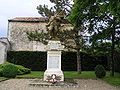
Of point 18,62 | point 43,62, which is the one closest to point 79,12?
point 43,62

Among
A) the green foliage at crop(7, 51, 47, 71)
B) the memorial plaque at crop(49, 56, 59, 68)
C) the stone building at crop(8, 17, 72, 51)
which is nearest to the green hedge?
the green foliage at crop(7, 51, 47, 71)

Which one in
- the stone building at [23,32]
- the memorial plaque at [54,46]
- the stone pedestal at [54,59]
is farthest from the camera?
the stone building at [23,32]

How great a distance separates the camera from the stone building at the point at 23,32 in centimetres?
2833

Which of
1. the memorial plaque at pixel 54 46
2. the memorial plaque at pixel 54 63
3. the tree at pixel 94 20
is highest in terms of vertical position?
the tree at pixel 94 20

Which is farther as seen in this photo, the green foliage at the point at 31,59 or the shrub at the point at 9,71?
the green foliage at the point at 31,59

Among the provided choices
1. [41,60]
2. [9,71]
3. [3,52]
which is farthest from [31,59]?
[9,71]

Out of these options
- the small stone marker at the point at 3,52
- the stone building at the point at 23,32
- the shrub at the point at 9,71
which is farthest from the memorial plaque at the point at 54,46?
the stone building at the point at 23,32

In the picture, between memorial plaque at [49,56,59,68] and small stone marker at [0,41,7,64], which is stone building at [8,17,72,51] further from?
memorial plaque at [49,56,59,68]

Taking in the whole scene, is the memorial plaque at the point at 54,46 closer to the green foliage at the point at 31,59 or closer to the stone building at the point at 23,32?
the green foliage at the point at 31,59

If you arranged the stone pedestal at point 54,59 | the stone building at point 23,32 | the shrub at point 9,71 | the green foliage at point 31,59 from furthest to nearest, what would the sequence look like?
the stone building at point 23,32, the green foliage at point 31,59, the shrub at point 9,71, the stone pedestal at point 54,59

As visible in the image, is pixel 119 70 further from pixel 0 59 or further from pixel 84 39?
pixel 0 59

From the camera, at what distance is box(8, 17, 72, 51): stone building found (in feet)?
93.0

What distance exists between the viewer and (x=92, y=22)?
14961 mm

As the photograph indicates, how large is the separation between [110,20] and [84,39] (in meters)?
3.27
